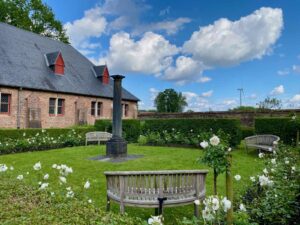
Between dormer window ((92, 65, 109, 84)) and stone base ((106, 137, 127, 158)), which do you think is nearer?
stone base ((106, 137, 127, 158))

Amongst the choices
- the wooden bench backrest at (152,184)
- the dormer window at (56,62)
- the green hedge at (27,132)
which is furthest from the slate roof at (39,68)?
the wooden bench backrest at (152,184)

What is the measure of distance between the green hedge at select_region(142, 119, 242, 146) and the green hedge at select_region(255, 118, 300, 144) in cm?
106

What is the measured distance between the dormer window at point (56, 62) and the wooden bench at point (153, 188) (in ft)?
65.9

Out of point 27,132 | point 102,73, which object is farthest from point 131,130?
point 102,73

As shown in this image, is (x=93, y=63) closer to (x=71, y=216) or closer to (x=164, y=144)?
(x=164, y=144)

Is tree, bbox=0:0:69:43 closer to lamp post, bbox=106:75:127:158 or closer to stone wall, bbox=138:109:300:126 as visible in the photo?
stone wall, bbox=138:109:300:126

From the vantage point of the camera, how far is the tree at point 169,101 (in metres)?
56.2

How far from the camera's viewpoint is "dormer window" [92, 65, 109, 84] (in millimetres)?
27969

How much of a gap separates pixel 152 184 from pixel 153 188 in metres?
0.07

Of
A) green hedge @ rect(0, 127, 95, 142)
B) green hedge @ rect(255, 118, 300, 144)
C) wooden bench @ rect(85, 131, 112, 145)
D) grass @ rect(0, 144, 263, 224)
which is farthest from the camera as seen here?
wooden bench @ rect(85, 131, 112, 145)

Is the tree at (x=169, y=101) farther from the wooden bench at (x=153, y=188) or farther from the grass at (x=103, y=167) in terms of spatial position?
the wooden bench at (x=153, y=188)

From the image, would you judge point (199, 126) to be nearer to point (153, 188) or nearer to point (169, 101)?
point (153, 188)

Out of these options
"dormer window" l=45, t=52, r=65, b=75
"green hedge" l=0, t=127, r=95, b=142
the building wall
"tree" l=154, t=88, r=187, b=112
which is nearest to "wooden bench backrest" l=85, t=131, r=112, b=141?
"green hedge" l=0, t=127, r=95, b=142

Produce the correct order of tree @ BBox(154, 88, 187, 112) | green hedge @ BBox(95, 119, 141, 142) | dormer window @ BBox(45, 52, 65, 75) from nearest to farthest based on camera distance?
green hedge @ BBox(95, 119, 141, 142) < dormer window @ BBox(45, 52, 65, 75) < tree @ BBox(154, 88, 187, 112)
